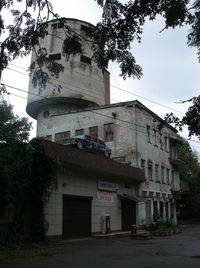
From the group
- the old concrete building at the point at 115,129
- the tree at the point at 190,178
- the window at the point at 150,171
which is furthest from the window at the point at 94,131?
the tree at the point at 190,178

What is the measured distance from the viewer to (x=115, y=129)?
3494 centimetres

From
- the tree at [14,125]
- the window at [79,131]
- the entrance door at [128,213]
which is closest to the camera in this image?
the entrance door at [128,213]

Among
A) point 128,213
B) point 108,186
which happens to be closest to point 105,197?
point 108,186

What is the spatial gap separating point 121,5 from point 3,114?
2607cm

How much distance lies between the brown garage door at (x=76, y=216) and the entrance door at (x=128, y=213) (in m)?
5.77

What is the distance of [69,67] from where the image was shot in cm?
4162

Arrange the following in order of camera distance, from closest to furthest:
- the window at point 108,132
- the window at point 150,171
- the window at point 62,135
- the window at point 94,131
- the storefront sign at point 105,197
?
1. the storefront sign at point 105,197
2. the window at point 108,132
3. the window at point 94,131
4. the window at point 150,171
5. the window at point 62,135

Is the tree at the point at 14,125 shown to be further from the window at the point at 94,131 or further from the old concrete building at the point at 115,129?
the window at the point at 94,131

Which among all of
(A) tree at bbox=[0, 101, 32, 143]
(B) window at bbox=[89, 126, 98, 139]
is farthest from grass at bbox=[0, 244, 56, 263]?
(B) window at bbox=[89, 126, 98, 139]

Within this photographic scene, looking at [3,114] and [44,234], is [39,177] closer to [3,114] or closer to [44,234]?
[44,234]

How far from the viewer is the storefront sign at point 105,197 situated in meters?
27.1

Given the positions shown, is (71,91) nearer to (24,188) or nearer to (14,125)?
(14,125)

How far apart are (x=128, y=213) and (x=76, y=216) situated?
8.50 m

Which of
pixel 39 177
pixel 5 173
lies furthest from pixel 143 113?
pixel 5 173
